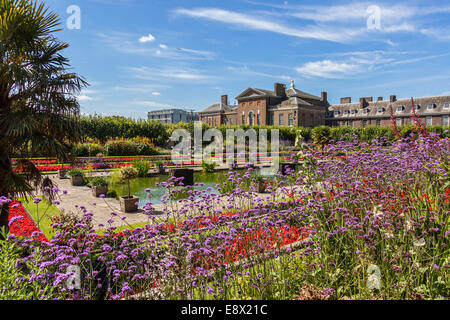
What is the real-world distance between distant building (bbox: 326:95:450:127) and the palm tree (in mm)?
49247

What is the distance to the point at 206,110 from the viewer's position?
65312mm

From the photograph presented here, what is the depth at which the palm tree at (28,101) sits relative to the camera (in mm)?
4961

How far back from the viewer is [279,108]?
52656mm

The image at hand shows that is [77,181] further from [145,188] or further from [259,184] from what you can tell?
[259,184]

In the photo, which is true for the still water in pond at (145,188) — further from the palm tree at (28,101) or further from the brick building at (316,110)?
the brick building at (316,110)

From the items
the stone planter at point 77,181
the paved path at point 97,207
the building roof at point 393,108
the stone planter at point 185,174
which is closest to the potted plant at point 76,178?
the stone planter at point 77,181

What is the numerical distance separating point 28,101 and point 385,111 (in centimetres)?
5745

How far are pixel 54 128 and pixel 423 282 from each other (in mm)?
5973

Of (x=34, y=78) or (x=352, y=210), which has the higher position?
(x=34, y=78)

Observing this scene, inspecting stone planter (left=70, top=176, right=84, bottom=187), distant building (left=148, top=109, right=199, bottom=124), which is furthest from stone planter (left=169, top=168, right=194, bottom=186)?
distant building (left=148, top=109, right=199, bottom=124)

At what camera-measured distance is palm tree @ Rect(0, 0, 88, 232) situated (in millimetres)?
4961
